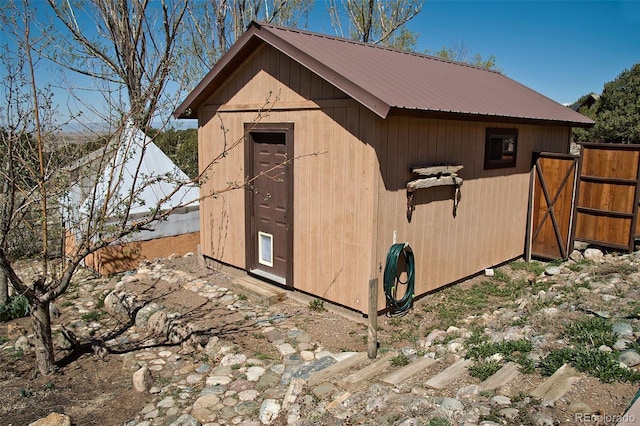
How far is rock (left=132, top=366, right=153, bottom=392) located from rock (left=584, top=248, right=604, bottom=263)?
7.38 meters

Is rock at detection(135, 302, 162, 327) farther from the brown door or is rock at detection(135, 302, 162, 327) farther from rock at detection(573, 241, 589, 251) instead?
rock at detection(573, 241, 589, 251)

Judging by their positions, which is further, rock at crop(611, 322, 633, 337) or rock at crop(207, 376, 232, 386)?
rock at crop(207, 376, 232, 386)

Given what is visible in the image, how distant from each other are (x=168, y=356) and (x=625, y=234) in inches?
300

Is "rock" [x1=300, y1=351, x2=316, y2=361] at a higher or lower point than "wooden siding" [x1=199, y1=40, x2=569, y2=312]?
lower

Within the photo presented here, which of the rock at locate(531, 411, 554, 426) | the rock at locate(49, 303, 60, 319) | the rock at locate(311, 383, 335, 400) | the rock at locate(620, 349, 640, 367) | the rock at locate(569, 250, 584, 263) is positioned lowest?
the rock at locate(49, 303, 60, 319)

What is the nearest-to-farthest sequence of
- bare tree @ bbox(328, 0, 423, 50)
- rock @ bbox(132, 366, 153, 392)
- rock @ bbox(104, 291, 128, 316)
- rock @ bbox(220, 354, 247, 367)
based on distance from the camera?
rock @ bbox(132, 366, 153, 392) < rock @ bbox(220, 354, 247, 367) < rock @ bbox(104, 291, 128, 316) < bare tree @ bbox(328, 0, 423, 50)

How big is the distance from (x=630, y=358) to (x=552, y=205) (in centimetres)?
563

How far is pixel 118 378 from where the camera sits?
5.21m

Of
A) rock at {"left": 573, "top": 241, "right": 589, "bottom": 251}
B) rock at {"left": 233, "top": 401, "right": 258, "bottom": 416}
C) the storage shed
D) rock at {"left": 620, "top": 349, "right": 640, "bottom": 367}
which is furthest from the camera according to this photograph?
rock at {"left": 573, "top": 241, "right": 589, "bottom": 251}

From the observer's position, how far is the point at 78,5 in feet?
39.9

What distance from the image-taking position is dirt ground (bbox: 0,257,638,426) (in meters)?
3.58

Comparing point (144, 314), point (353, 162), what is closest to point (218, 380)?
point (144, 314)

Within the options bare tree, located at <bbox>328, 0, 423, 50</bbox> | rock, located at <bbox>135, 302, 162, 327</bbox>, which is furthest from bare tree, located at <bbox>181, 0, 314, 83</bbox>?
rock, located at <bbox>135, 302, 162, 327</bbox>

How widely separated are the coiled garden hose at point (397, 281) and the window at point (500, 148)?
2.43m
